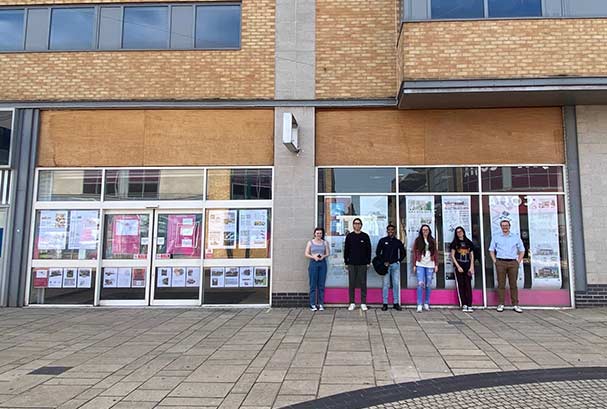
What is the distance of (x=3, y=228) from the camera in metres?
9.66

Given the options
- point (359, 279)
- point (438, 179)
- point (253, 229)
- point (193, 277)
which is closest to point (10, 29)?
point (193, 277)

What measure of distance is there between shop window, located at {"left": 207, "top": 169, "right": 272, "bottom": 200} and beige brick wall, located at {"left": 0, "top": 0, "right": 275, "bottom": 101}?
5.41 feet

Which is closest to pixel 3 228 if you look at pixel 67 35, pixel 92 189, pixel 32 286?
pixel 32 286

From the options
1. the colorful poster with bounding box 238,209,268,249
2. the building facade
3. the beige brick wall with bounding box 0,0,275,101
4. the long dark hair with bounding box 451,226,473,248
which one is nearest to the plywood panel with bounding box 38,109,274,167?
the building facade

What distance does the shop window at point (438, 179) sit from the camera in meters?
9.33

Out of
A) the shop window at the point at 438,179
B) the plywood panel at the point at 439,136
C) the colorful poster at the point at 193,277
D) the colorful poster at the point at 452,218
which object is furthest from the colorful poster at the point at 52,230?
the colorful poster at the point at 452,218

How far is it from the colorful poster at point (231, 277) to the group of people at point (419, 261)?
5.38 ft

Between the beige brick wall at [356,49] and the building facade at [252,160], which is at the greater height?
the beige brick wall at [356,49]

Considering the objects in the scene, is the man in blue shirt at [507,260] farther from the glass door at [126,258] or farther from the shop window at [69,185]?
the shop window at [69,185]

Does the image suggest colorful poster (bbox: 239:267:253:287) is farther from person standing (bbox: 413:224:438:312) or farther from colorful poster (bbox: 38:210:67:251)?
colorful poster (bbox: 38:210:67:251)

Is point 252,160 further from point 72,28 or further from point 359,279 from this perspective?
point 72,28

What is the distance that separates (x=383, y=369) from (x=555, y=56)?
22.1ft

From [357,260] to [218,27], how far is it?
19.6 ft

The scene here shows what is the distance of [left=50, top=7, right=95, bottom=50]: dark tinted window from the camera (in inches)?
394
